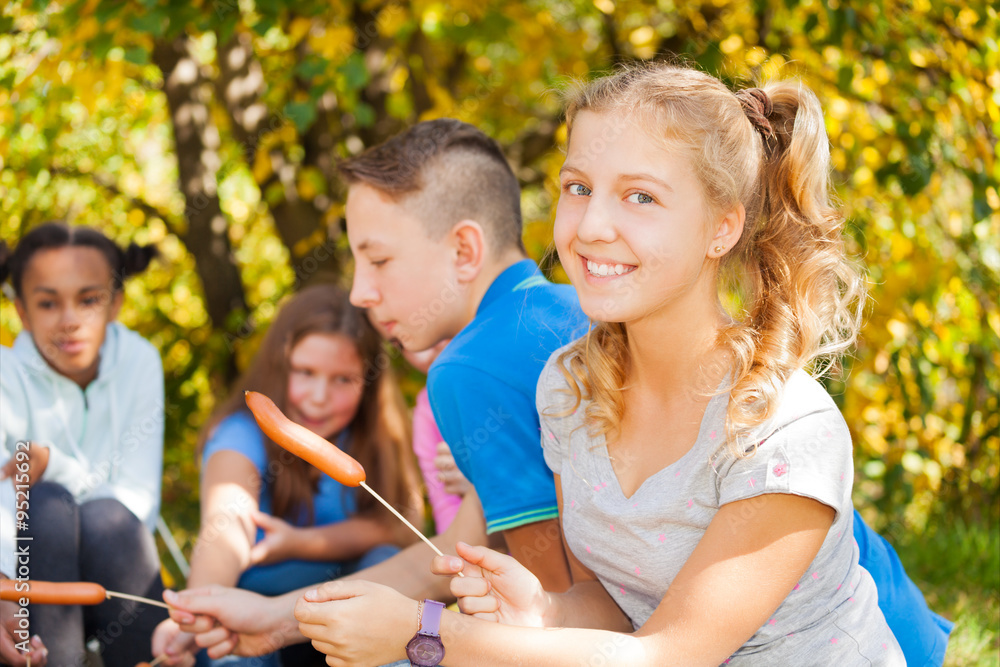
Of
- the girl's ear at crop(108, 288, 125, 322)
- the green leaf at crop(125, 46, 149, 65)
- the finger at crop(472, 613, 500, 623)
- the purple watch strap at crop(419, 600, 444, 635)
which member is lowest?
the finger at crop(472, 613, 500, 623)

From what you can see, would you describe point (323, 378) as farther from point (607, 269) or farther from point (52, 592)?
point (607, 269)

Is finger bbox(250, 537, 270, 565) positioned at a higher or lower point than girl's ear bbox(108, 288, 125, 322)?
lower

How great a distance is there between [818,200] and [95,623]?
2.09 metres

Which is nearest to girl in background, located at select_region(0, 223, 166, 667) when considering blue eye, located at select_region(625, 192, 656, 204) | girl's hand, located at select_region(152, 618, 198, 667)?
girl's hand, located at select_region(152, 618, 198, 667)

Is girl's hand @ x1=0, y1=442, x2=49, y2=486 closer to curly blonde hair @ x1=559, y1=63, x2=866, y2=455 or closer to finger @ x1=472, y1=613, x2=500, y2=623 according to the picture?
finger @ x1=472, y1=613, x2=500, y2=623

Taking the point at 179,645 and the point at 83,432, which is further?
the point at 83,432

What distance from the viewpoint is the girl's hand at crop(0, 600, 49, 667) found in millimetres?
1986

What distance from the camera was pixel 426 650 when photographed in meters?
1.42

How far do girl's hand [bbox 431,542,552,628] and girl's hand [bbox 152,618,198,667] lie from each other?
3.26ft

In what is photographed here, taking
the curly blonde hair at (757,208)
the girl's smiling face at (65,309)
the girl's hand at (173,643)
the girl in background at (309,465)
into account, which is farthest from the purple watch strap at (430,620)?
the girl's smiling face at (65,309)

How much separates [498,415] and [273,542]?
38.9 inches

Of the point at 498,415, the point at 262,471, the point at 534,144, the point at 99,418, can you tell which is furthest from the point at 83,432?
the point at 534,144

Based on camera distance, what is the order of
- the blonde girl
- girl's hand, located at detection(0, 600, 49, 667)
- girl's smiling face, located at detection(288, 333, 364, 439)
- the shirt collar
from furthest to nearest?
girl's smiling face, located at detection(288, 333, 364, 439)
the shirt collar
girl's hand, located at detection(0, 600, 49, 667)
the blonde girl

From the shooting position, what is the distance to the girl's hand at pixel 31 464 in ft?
7.22
